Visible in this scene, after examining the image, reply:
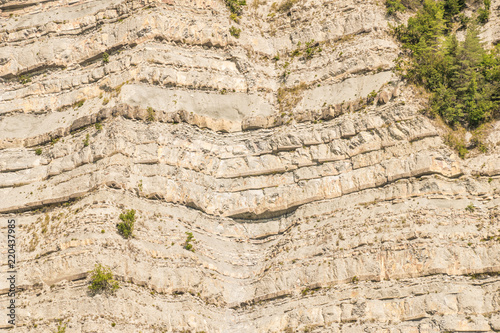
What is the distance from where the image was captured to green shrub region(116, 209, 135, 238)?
44.6 meters

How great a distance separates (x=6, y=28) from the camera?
6106cm

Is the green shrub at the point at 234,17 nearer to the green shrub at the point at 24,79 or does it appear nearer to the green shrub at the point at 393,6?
the green shrub at the point at 393,6

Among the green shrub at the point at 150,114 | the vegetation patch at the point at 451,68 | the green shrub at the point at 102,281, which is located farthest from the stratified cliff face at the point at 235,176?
the vegetation patch at the point at 451,68

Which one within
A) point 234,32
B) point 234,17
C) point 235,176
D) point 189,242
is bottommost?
point 189,242

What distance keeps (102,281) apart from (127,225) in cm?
441

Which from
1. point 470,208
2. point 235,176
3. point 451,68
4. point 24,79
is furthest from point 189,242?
point 451,68

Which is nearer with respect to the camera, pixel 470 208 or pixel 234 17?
pixel 470 208

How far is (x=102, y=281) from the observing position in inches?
1638

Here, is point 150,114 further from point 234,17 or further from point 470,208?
point 470,208

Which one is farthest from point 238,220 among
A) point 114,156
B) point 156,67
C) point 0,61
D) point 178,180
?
point 0,61

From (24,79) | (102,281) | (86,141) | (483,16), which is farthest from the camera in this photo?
(24,79)

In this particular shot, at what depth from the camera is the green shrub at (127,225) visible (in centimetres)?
4459

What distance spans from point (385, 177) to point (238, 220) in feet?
34.1

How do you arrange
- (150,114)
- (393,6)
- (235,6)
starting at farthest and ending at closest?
(235,6)
(393,6)
(150,114)
